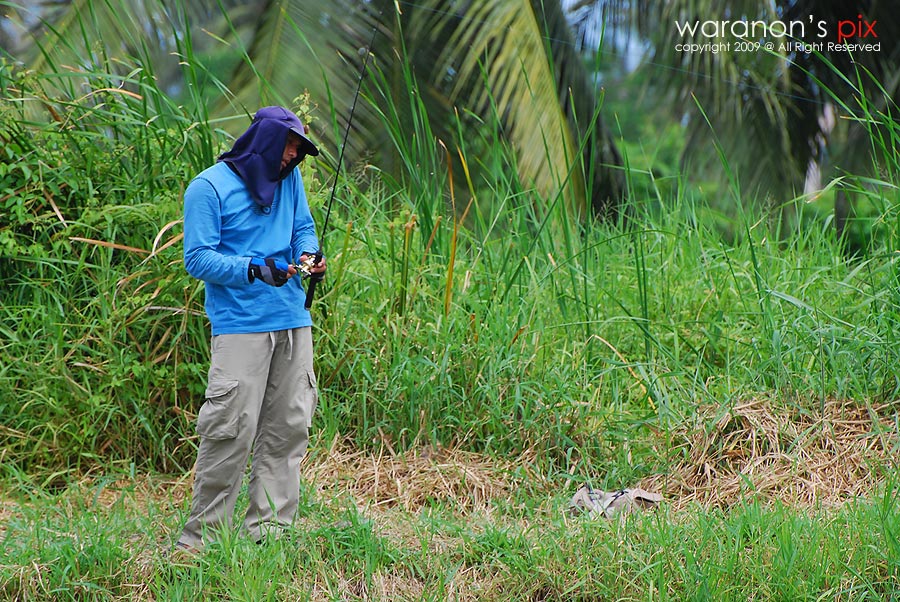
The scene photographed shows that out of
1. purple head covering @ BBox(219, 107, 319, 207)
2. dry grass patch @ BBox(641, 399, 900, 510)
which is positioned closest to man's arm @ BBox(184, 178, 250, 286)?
purple head covering @ BBox(219, 107, 319, 207)

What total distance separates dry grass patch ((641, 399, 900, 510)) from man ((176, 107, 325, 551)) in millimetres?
1639

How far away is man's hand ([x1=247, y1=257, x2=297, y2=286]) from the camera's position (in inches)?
128

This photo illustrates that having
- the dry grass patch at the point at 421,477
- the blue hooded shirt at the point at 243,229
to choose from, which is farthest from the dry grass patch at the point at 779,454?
the blue hooded shirt at the point at 243,229

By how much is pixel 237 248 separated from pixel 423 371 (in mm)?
1303

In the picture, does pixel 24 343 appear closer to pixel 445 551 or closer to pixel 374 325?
pixel 374 325

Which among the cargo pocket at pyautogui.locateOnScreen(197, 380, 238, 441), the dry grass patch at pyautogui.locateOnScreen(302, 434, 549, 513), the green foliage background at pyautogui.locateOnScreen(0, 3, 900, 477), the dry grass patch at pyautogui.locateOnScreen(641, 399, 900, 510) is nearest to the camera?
the cargo pocket at pyautogui.locateOnScreen(197, 380, 238, 441)

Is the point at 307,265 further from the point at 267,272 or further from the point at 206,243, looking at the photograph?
the point at 206,243

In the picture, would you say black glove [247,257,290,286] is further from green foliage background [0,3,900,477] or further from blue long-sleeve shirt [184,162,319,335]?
green foliage background [0,3,900,477]

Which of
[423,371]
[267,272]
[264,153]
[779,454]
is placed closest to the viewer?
[267,272]

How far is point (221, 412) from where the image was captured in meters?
3.36

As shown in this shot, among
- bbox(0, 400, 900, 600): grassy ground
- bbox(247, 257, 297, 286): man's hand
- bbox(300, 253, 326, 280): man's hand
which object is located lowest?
bbox(0, 400, 900, 600): grassy ground

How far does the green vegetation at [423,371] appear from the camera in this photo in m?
3.67

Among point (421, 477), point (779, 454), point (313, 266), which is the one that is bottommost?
point (421, 477)

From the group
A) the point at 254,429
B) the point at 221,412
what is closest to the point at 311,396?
the point at 254,429
